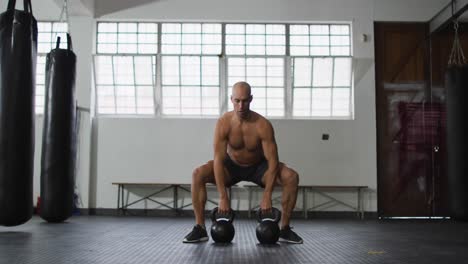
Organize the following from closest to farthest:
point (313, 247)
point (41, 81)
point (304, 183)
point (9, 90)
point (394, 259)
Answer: point (394, 259) → point (313, 247) → point (9, 90) → point (304, 183) → point (41, 81)

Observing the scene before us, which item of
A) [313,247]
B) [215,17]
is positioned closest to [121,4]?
[215,17]

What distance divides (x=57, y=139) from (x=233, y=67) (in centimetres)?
357

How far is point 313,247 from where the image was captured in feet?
12.6

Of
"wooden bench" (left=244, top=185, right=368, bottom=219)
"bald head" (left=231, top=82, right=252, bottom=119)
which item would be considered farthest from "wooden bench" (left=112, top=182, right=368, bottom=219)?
"bald head" (left=231, top=82, right=252, bottom=119)

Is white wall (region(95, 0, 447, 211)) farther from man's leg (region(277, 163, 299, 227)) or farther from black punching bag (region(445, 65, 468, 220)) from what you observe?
man's leg (region(277, 163, 299, 227))

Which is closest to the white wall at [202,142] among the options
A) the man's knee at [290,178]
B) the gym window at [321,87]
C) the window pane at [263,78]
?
the gym window at [321,87]

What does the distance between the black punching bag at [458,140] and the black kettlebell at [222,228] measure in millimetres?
3003

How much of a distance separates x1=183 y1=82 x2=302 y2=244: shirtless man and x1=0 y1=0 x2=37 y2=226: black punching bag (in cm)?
149

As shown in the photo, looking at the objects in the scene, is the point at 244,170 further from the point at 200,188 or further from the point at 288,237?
the point at 288,237

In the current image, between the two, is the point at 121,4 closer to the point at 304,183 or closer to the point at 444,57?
the point at 304,183

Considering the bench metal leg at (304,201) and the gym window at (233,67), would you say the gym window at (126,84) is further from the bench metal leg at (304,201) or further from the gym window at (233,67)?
the bench metal leg at (304,201)

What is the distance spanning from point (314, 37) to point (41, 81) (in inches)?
180

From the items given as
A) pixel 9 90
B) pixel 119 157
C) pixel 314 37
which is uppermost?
pixel 314 37

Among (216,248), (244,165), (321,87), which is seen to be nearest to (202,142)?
(321,87)
